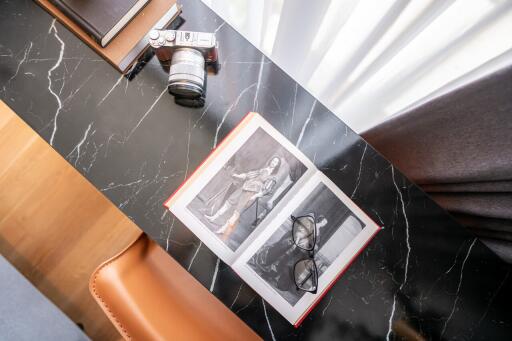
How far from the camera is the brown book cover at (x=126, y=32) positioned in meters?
0.77

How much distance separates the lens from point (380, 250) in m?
0.82

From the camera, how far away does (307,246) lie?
0.79 meters

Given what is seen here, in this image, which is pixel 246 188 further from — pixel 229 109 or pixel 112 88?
pixel 112 88

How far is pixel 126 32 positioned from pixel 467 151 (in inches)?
31.1

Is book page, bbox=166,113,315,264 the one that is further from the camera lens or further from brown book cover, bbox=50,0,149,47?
brown book cover, bbox=50,0,149,47

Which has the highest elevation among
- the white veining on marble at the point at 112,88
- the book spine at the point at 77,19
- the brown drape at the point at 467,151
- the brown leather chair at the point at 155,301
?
the brown drape at the point at 467,151

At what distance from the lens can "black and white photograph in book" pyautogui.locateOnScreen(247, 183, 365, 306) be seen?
78 centimetres

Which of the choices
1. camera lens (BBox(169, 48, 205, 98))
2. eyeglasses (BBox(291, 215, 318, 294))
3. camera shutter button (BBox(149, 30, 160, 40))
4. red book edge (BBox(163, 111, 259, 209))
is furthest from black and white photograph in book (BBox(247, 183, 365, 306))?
camera shutter button (BBox(149, 30, 160, 40))

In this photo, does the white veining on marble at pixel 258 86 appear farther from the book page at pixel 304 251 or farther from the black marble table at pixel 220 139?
the book page at pixel 304 251

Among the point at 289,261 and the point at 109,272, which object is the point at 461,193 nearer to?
the point at 289,261

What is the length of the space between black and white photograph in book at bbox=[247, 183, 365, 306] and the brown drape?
0.83 feet

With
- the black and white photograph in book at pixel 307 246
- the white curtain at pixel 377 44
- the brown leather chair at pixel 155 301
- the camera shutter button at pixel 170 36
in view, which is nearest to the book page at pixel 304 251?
the black and white photograph in book at pixel 307 246

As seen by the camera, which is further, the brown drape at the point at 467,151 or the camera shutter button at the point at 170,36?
the camera shutter button at the point at 170,36

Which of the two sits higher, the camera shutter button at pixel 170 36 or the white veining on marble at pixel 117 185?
the camera shutter button at pixel 170 36
